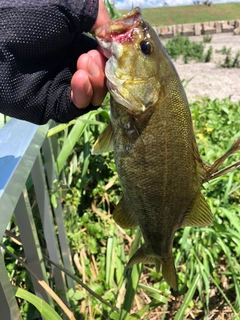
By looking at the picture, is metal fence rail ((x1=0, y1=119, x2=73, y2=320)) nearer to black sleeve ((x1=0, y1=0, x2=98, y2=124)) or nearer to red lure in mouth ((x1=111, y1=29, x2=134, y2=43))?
black sleeve ((x1=0, y1=0, x2=98, y2=124))

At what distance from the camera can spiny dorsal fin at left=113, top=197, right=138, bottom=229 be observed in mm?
1440

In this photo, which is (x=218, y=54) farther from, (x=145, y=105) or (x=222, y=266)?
(x=145, y=105)

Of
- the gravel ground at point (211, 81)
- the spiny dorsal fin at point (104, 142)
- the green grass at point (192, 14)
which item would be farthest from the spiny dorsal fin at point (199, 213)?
the green grass at point (192, 14)

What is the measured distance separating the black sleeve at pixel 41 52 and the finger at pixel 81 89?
5 centimetres

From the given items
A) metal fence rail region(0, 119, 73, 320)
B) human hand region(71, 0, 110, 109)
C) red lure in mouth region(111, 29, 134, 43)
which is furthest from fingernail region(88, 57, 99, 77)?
metal fence rail region(0, 119, 73, 320)

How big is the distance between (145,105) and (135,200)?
32cm

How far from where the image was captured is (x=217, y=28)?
21.0m

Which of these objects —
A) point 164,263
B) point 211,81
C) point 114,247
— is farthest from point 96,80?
point 211,81

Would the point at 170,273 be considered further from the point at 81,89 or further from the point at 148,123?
the point at 81,89

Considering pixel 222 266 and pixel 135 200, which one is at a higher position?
pixel 135 200

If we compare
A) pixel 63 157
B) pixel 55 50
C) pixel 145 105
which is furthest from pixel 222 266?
pixel 55 50

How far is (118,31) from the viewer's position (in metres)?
1.20

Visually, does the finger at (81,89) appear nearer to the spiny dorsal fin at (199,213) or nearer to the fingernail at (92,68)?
the fingernail at (92,68)

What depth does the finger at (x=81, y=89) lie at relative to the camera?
44.6 inches
